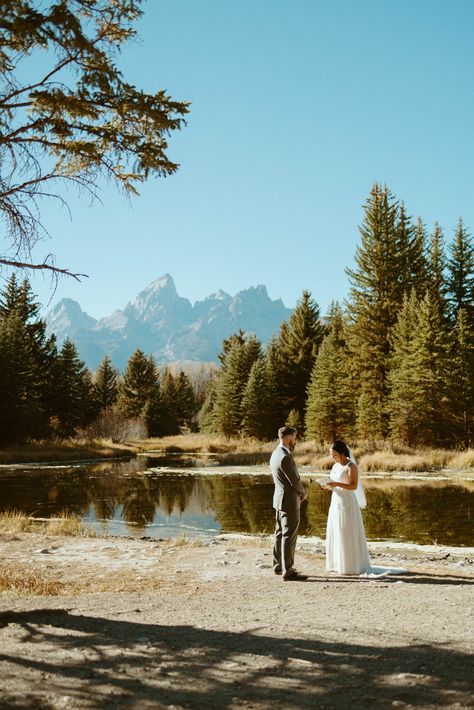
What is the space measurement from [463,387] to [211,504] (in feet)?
79.0

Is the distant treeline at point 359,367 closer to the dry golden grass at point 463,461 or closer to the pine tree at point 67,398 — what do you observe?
the pine tree at point 67,398

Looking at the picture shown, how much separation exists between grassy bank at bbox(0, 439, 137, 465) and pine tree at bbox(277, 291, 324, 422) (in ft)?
53.0

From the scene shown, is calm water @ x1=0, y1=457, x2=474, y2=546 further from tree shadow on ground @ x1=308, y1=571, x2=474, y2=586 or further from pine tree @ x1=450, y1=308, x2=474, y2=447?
pine tree @ x1=450, y1=308, x2=474, y2=447

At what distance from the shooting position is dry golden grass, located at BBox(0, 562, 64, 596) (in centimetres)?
843

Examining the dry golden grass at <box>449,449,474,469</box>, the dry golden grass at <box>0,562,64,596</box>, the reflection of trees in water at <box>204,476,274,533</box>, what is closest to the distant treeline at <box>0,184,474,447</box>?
the dry golden grass at <box>449,449,474,469</box>

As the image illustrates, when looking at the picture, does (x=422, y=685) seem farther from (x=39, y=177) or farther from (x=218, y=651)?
(x=39, y=177)

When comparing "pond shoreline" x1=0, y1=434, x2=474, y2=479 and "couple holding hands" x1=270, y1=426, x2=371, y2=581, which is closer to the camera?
"couple holding hands" x1=270, y1=426, x2=371, y2=581

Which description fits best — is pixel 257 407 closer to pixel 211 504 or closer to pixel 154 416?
pixel 154 416

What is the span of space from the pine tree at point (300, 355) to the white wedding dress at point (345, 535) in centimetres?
5076

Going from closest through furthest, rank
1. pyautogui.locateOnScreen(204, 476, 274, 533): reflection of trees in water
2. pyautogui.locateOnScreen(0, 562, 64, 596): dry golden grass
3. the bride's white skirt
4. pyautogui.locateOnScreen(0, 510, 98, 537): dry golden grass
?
pyautogui.locateOnScreen(0, 562, 64, 596): dry golden grass, the bride's white skirt, pyautogui.locateOnScreen(0, 510, 98, 537): dry golden grass, pyautogui.locateOnScreen(204, 476, 274, 533): reflection of trees in water

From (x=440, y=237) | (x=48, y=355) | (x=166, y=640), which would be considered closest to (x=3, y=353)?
(x=48, y=355)

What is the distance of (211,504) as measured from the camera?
23.2 metres

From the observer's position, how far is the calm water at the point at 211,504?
17.4m

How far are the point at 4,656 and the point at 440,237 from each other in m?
53.9
